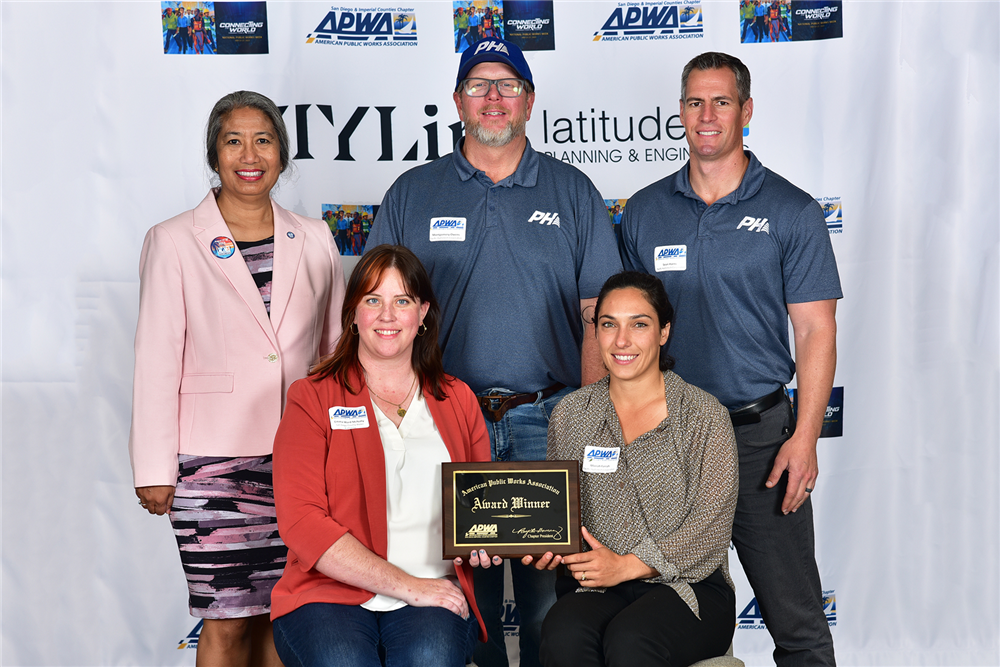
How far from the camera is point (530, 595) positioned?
2.47 meters

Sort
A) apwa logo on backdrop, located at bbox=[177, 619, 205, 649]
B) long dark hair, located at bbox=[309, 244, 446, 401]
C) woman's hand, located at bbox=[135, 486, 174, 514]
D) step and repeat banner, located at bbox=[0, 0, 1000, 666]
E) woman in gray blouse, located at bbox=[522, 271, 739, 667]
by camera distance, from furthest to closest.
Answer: apwa logo on backdrop, located at bbox=[177, 619, 205, 649], step and repeat banner, located at bbox=[0, 0, 1000, 666], woman's hand, located at bbox=[135, 486, 174, 514], long dark hair, located at bbox=[309, 244, 446, 401], woman in gray blouse, located at bbox=[522, 271, 739, 667]

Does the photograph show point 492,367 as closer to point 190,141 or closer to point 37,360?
point 190,141

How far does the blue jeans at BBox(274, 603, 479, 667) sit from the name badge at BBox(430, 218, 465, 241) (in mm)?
1069

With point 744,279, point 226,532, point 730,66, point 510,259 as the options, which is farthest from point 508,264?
point 226,532

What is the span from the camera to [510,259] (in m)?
2.49

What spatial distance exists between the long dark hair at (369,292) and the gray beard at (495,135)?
501mm

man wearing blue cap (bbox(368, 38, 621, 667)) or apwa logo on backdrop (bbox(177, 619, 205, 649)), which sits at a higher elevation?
man wearing blue cap (bbox(368, 38, 621, 667))

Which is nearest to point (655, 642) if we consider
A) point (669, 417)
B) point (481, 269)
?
point (669, 417)

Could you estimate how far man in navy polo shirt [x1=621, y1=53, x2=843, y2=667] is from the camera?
2.44 meters

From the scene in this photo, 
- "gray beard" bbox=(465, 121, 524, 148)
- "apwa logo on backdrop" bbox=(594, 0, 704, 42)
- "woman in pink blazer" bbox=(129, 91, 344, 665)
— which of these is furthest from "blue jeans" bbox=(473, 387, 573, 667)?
"apwa logo on backdrop" bbox=(594, 0, 704, 42)

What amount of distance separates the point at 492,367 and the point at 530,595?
0.68 metres

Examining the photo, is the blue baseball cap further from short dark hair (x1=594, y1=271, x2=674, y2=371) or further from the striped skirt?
the striped skirt

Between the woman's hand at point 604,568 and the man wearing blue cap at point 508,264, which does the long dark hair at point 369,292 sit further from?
the woman's hand at point 604,568

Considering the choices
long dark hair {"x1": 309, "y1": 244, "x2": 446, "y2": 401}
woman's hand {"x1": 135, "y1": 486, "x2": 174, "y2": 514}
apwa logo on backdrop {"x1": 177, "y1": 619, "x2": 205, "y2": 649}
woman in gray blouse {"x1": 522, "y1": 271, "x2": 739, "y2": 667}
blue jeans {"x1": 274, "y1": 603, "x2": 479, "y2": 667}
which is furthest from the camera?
apwa logo on backdrop {"x1": 177, "y1": 619, "x2": 205, "y2": 649}
